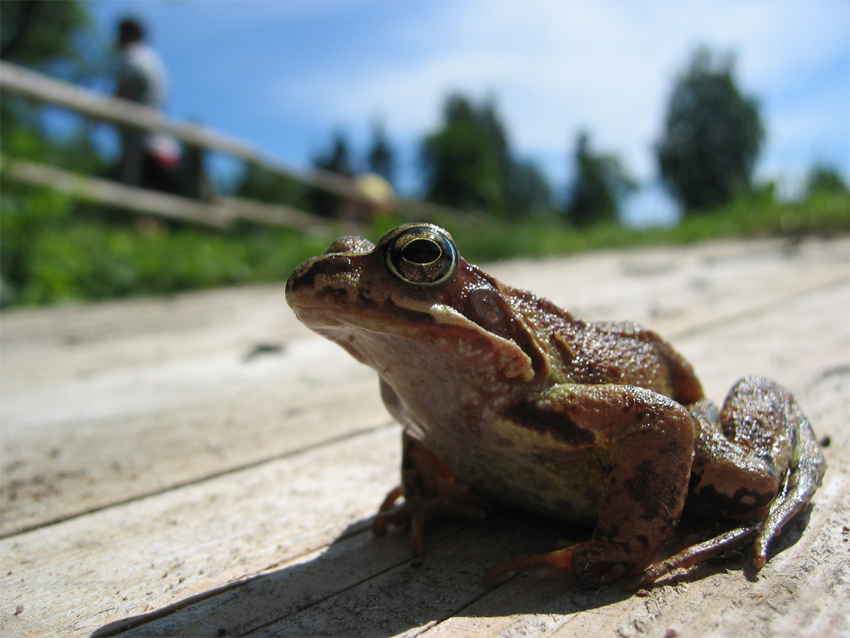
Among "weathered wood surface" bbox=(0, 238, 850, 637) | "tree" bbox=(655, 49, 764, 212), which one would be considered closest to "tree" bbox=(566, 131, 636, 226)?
"tree" bbox=(655, 49, 764, 212)

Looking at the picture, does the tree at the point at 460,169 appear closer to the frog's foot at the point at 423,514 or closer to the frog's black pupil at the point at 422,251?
the frog's foot at the point at 423,514

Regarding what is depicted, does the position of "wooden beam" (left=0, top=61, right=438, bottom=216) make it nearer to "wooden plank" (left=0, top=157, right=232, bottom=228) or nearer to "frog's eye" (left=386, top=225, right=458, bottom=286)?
"wooden plank" (left=0, top=157, right=232, bottom=228)

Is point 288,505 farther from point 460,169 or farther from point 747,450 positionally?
point 460,169

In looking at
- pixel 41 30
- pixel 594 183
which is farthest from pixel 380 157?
pixel 41 30

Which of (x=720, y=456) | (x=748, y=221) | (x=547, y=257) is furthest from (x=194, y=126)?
(x=720, y=456)

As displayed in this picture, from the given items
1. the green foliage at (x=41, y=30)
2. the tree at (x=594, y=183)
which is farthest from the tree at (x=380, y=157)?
the green foliage at (x=41, y=30)
